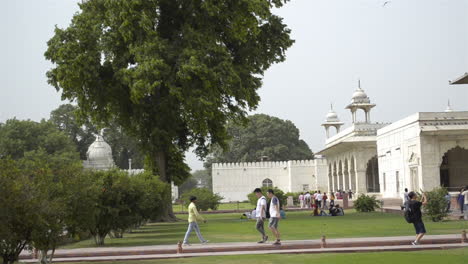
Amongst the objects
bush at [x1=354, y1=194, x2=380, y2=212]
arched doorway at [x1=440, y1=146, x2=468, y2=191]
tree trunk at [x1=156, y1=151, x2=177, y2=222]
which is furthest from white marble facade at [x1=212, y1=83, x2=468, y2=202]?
tree trunk at [x1=156, y1=151, x2=177, y2=222]

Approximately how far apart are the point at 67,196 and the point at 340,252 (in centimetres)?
572

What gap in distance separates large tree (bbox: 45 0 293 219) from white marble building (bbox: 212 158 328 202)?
130 ft

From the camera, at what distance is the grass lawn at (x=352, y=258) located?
12.8m

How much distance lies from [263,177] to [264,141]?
14.4m

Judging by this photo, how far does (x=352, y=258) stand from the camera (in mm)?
13500

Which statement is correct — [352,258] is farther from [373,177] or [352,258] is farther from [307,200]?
[373,177]

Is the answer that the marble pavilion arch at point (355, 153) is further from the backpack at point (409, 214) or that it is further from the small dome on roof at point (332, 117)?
the backpack at point (409, 214)

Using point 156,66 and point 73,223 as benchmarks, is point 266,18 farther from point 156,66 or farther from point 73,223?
point 73,223

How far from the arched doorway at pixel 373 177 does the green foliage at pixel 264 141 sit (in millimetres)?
25674

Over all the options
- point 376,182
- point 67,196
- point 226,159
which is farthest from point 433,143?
point 226,159

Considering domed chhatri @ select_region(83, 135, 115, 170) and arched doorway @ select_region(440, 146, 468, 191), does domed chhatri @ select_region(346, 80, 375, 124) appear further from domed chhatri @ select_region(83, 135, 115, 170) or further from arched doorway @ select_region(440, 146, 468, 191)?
domed chhatri @ select_region(83, 135, 115, 170)

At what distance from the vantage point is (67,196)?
43.8 feet

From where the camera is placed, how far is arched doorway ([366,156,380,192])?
57.7m

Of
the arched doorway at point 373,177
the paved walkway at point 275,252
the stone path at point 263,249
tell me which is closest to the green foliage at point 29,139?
the arched doorway at point 373,177
